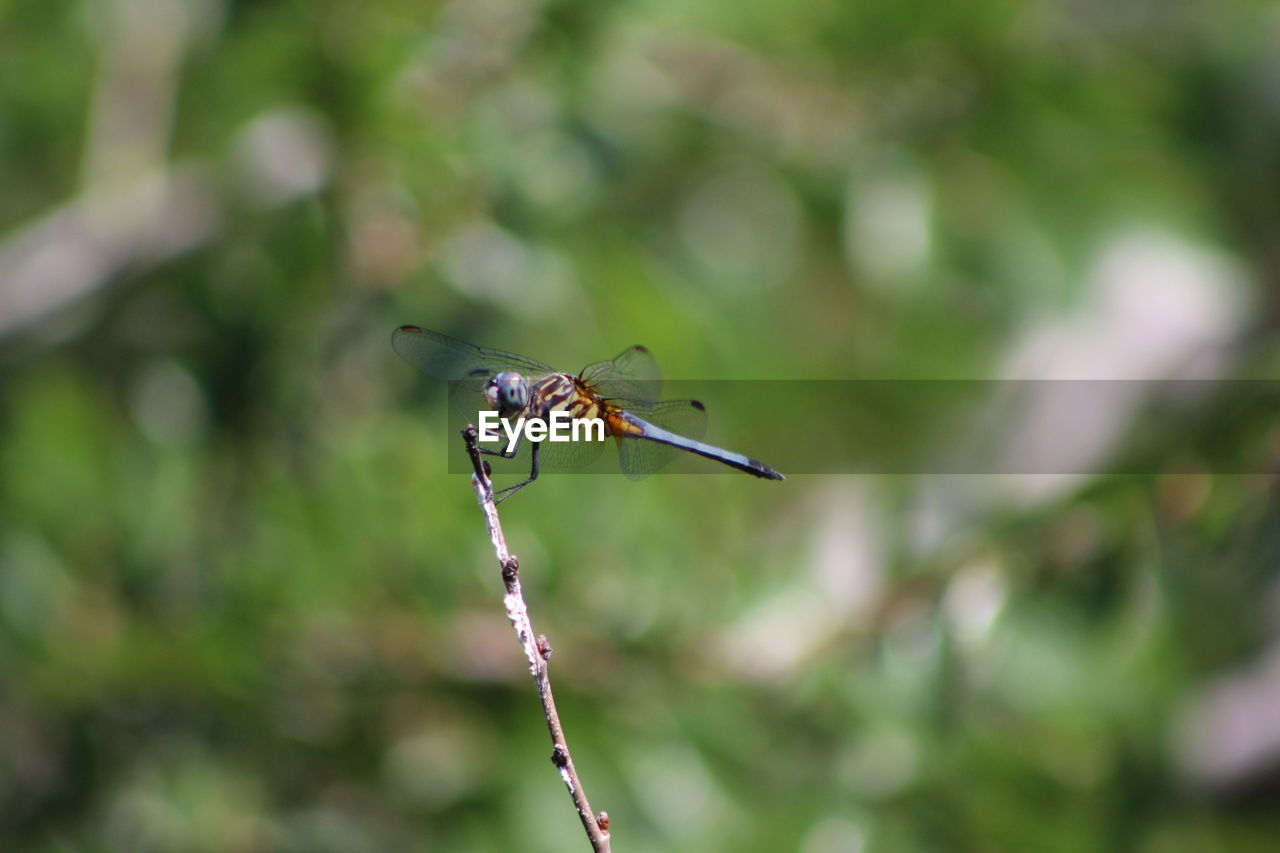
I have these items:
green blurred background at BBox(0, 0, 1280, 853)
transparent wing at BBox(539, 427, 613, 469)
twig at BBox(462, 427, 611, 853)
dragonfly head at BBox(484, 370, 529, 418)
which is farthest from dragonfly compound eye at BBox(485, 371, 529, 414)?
green blurred background at BBox(0, 0, 1280, 853)

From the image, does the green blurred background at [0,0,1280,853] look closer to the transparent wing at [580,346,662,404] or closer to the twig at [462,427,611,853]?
the transparent wing at [580,346,662,404]

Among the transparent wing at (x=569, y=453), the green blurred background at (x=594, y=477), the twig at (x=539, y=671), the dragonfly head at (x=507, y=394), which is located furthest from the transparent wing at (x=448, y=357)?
the twig at (x=539, y=671)

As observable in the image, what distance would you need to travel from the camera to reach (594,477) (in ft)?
7.42

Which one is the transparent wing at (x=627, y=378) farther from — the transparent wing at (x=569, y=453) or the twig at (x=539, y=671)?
the twig at (x=539, y=671)

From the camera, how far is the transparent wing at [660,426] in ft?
6.15

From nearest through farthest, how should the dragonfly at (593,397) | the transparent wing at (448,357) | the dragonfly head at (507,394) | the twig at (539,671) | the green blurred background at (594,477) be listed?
the twig at (539,671), the dragonfly head at (507,394), the dragonfly at (593,397), the transparent wing at (448,357), the green blurred background at (594,477)

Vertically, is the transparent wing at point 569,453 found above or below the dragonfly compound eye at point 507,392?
above

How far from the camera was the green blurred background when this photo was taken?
2107 millimetres

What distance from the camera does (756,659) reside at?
7.50ft

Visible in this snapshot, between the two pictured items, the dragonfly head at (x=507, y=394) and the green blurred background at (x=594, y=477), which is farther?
the green blurred background at (x=594, y=477)

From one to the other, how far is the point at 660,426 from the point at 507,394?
500 millimetres

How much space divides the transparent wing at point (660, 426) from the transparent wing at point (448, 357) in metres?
0.18

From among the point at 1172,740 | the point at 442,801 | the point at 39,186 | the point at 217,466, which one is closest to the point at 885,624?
the point at 1172,740

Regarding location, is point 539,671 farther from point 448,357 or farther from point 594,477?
point 594,477
